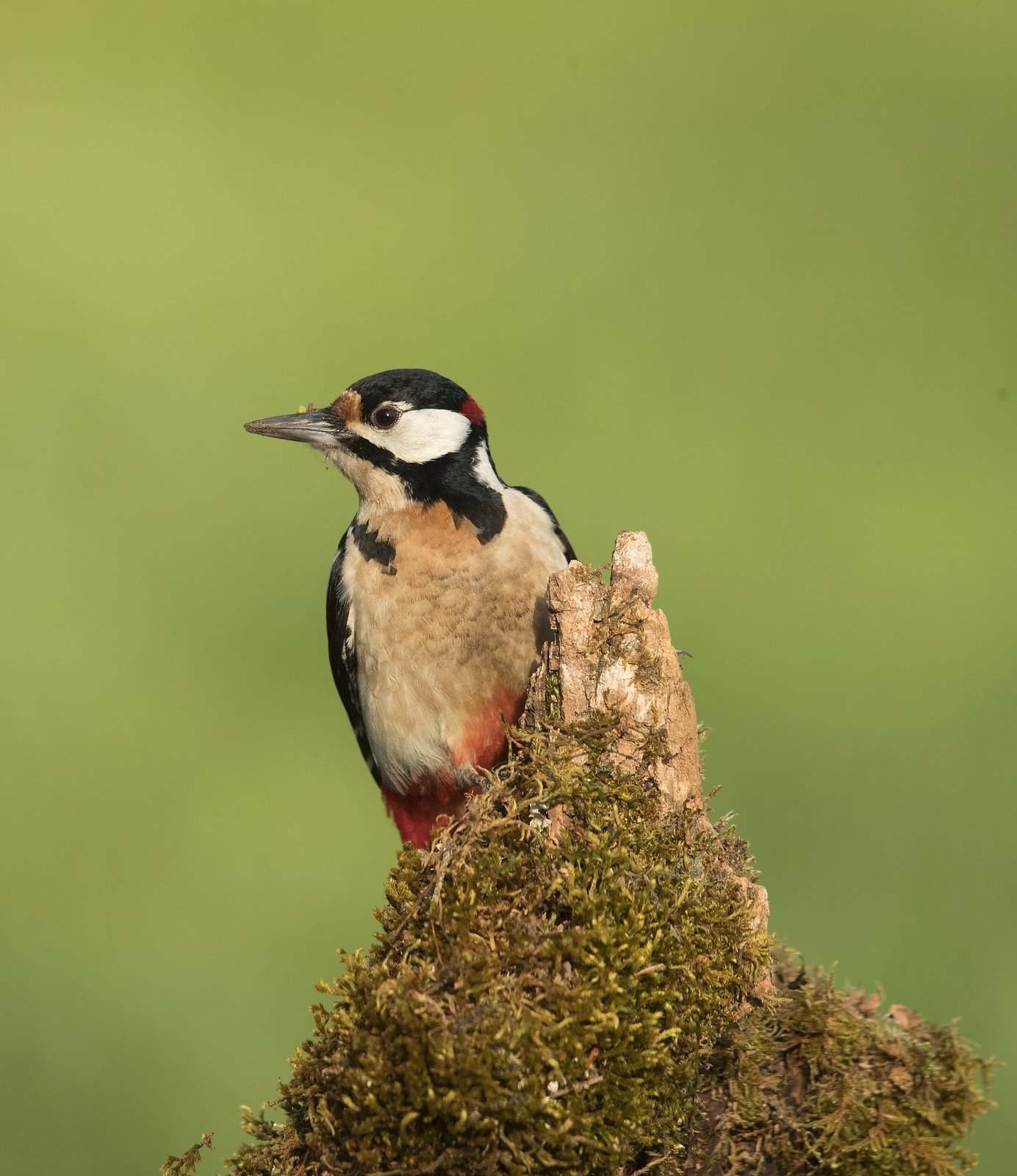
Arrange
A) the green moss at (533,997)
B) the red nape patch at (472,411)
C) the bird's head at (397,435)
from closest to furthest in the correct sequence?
the green moss at (533,997)
the bird's head at (397,435)
the red nape patch at (472,411)

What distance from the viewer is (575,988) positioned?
2211mm

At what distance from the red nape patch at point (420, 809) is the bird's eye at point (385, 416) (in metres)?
1.26

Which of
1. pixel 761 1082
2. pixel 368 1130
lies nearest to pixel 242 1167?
pixel 368 1130

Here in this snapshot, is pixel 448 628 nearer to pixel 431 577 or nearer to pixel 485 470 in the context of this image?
pixel 431 577

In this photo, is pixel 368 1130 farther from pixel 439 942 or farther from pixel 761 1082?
pixel 761 1082

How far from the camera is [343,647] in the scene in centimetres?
417

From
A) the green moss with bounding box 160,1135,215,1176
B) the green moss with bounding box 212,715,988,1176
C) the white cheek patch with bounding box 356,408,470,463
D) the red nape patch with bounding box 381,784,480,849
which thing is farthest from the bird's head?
the green moss with bounding box 160,1135,215,1176

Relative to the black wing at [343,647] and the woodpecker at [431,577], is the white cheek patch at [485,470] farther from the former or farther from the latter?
the black wing at [343,647]

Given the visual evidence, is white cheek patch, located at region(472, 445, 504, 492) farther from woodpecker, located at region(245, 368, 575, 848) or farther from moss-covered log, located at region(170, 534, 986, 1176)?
moss-covered log, located at region(170, 534, 986, 1176)

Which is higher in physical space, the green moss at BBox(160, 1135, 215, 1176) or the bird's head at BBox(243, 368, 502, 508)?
the bird's head at BBox(243, 368, 502, 508)

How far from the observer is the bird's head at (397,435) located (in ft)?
12.8

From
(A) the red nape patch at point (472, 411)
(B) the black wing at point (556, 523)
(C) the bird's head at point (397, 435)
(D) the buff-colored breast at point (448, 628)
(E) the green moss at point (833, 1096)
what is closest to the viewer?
(E) the green moss at point (833, 1096)

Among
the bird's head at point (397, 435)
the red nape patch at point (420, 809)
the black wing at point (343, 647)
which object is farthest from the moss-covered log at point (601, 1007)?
the black wing at point (343, 647)

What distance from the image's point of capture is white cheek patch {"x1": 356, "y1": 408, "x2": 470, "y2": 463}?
3902 millimetres
